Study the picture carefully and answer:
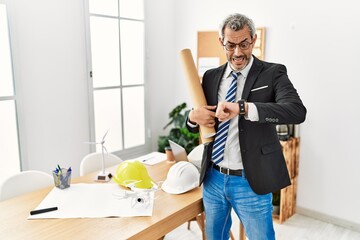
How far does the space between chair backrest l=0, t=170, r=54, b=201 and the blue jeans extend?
1141 mm

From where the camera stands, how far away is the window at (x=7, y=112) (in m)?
2.66

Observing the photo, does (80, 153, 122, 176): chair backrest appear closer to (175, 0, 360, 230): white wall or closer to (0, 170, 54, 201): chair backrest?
(0, 170, 54, 201): chair backrest

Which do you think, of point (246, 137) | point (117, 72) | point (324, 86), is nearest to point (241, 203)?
point (246, 137)

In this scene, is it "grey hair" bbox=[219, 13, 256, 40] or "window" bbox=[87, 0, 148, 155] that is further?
"window" bbox=[87, 0, 148, 155]

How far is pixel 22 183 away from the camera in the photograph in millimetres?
2094

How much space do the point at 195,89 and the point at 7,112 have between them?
1889 mm

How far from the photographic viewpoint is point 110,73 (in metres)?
3.55

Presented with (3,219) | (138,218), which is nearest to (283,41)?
(138,218)

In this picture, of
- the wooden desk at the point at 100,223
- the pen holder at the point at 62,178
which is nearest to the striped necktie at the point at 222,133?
the wooden desk at the point at 100,223

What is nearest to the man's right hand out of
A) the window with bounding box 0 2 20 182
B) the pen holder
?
the pen holder

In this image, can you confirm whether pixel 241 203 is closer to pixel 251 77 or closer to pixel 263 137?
pixel 263 137

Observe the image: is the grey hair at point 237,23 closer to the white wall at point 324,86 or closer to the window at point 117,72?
the white wall at point 324,86

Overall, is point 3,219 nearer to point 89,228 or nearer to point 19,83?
point 89,228

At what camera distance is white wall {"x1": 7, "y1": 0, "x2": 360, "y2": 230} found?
2760 mm
